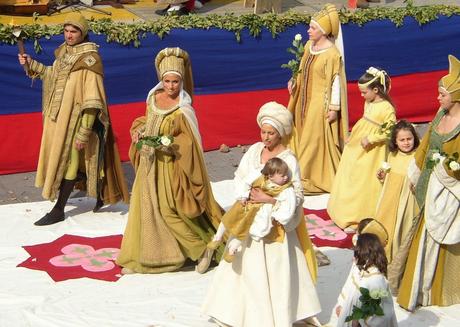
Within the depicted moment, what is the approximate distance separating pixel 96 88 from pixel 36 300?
216cm

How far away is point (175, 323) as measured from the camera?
7613 millimetres

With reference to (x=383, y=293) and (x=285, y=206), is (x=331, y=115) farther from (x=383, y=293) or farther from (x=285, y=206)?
(x=383, y=293)

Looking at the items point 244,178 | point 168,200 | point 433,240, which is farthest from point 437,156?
point 168,200

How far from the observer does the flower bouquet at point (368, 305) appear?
623 cm

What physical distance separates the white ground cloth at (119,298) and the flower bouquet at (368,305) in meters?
1.37

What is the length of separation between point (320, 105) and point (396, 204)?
201 cm

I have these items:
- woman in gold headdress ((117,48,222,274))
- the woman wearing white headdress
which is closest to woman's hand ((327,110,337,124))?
woman in gold headdress ((117,48,222,274))

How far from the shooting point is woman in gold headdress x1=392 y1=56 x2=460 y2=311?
751 cm

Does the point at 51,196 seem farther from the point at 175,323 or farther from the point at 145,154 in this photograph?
the point at 175,323

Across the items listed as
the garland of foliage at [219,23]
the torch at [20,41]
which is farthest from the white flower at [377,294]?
the garland of foliage at [219,23]

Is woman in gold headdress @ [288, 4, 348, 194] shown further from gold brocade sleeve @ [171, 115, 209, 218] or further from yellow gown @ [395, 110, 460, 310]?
yellow gown @ [395, 110, 460, 310]

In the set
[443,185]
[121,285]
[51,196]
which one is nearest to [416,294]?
[443,185]

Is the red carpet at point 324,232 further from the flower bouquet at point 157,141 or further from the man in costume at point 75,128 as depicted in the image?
the flower bouquet at point 157,141

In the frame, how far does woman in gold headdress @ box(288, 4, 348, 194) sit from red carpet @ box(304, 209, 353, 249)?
1.94ft
